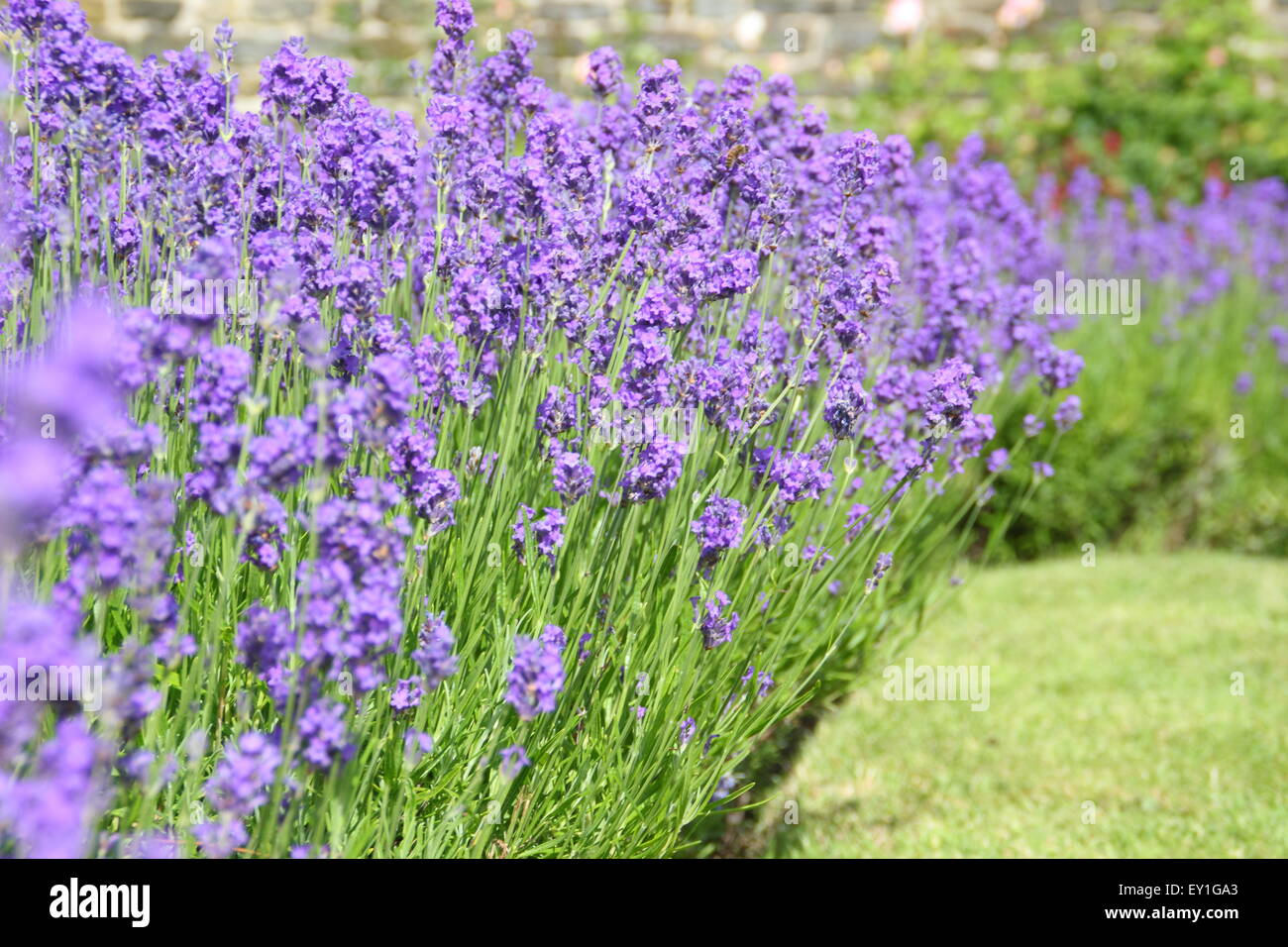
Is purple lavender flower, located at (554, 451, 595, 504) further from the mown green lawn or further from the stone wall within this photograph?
the stone wall

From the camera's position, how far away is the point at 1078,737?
4.73 m

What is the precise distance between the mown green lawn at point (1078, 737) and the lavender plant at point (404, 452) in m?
1.08

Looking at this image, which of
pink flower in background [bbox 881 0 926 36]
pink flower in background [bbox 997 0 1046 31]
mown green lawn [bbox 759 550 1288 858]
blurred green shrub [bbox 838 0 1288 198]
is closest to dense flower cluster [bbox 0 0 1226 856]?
mown green lawn [bbox 759 550 1288 858]

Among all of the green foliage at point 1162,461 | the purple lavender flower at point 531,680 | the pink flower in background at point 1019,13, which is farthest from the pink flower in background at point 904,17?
the purple lavender flower at point 531,680

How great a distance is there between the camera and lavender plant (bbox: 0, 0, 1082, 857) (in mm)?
1685

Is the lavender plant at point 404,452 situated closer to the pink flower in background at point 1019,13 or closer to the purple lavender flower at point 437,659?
the purple lavender flower at point 437,659

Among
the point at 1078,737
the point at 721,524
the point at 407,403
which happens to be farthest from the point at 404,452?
the point at 1078,737

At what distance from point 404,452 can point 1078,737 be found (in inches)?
138

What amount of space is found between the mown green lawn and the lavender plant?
3.56 ft

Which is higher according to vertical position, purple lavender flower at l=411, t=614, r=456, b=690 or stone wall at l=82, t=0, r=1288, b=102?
stone wall at l=82, t=0, r=1288, b=102

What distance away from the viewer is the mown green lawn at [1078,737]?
155 inches

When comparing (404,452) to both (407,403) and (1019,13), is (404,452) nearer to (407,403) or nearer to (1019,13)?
(407,403)
